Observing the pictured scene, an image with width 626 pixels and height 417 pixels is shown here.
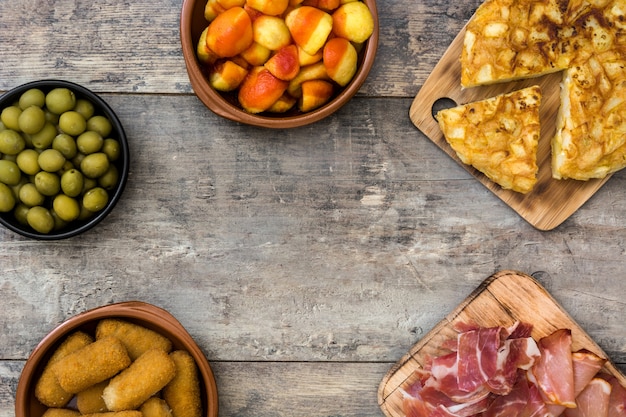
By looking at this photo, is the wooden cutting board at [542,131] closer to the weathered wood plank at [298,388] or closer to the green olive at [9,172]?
the weathered wood plank at [298,388]

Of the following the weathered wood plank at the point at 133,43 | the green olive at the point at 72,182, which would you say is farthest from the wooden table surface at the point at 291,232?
the green olive at the point at 72,182

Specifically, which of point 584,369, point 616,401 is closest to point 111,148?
point 584,369

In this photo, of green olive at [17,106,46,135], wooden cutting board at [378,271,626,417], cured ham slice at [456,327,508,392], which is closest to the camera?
A: green olive at [17,106,46,135]

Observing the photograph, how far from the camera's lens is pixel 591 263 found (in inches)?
74.2

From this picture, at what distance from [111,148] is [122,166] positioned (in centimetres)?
6

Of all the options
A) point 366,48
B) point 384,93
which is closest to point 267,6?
point 366,48

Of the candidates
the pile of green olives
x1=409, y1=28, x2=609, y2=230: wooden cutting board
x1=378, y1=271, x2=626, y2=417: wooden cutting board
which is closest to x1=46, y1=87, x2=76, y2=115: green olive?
the pile of green olives

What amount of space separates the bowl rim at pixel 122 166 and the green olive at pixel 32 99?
2cm

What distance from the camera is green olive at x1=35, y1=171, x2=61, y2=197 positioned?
1.59 m

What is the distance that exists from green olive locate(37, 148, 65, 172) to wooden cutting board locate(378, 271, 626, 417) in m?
1.08

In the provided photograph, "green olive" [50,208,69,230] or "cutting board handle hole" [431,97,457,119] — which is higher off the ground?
"cutting board handle hole" [431,97,457,119]

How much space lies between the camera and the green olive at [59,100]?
1619 millimetres

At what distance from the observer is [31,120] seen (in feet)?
5.16

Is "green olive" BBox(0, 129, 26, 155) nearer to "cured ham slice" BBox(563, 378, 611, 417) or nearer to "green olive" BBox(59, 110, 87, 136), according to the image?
"green olive" BBox(59, 110, 87, 136)
